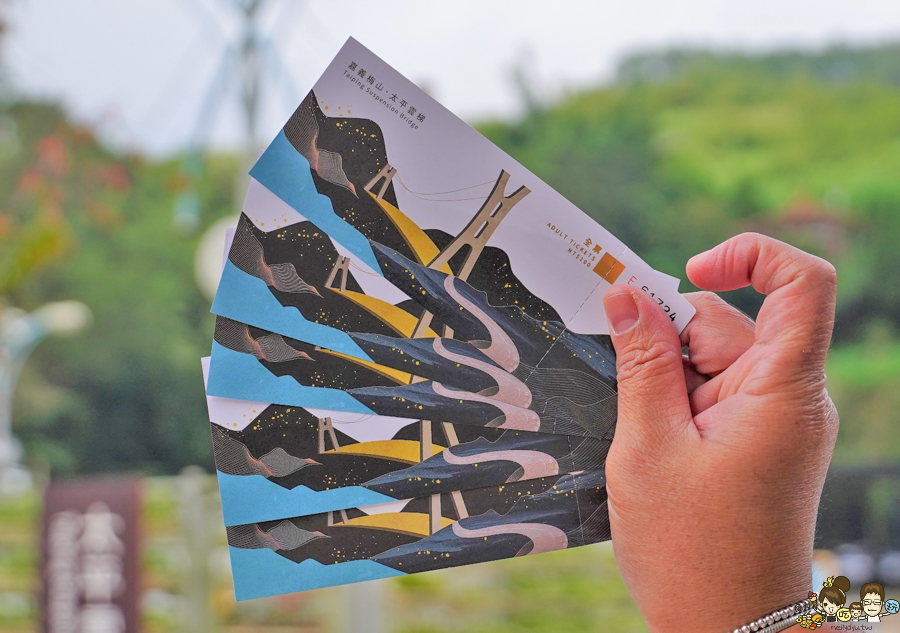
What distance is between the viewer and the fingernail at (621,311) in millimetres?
526

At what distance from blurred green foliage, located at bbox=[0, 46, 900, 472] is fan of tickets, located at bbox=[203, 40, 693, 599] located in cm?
517

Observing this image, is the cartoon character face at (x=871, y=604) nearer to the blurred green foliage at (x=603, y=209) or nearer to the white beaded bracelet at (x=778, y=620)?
the white beaded bracelet at (x=778, y=620)

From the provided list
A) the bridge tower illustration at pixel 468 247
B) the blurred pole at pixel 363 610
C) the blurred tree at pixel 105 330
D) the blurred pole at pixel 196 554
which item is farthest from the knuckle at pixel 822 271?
the blurred tree at pixel 105 330

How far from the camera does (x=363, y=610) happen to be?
2301 millimetres

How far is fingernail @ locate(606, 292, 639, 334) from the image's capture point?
0.53 meters

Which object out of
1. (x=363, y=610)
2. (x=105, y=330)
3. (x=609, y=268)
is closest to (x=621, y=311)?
(x=609, y=268)

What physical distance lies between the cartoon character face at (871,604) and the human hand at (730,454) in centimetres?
10

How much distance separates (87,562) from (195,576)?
1.49 ft

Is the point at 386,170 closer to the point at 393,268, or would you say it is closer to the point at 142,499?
the point at 393,268

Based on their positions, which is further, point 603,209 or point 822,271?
point 603,209

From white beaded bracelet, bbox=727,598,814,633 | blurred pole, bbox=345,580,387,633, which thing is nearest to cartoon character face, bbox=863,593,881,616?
white beaded bracelet, bbox=727,598,814,633

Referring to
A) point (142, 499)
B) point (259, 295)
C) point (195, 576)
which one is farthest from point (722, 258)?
point (195, 576)
